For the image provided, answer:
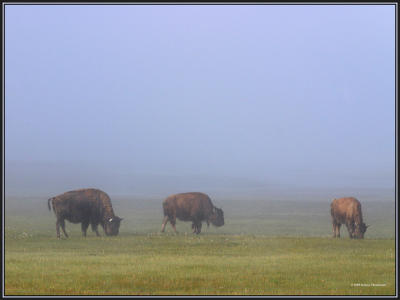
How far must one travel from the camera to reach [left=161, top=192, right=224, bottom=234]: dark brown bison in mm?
40406

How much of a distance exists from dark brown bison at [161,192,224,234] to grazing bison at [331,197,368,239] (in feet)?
21.5

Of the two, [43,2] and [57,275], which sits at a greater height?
[43,2]

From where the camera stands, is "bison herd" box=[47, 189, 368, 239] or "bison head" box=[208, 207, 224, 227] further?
"bison head" box=[208, 207, 224, 227]

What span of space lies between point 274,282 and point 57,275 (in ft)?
19.8

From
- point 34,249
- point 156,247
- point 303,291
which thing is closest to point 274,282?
point 303,291

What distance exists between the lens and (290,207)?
257 feet

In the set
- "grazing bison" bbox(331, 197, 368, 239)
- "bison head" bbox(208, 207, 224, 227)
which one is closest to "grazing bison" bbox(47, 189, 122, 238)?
"bison head" bbox(208, 207, 224, 227)

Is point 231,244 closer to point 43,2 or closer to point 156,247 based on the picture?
point 156,247

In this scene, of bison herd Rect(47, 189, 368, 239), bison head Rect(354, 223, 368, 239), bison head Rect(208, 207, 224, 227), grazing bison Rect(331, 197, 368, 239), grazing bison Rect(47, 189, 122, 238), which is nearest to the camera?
bison head Rect(354, 223, 368, 239)

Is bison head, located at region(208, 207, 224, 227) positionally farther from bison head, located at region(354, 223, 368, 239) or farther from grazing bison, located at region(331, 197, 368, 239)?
bison head, located at region(354, 223, 368, 239)

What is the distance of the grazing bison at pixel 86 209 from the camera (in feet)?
119

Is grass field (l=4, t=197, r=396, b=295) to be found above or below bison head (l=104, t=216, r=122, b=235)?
below

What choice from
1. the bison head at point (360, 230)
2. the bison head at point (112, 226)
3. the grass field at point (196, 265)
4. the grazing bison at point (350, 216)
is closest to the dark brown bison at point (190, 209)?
the bison head at point (112, 226)

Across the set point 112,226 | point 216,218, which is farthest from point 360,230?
point 112,226
